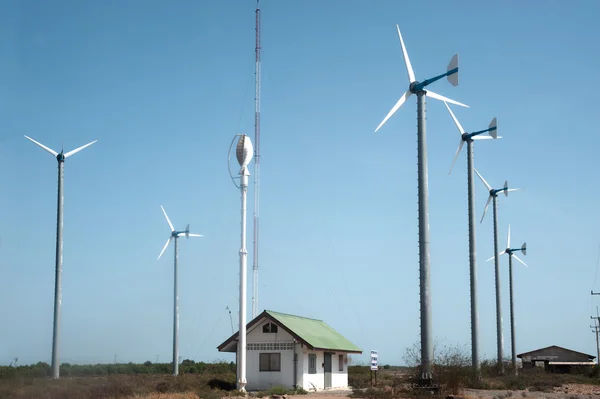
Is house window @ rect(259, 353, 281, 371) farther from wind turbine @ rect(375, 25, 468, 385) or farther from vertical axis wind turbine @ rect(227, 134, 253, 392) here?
wind turbine @ rect(375, 25, 468, 385)

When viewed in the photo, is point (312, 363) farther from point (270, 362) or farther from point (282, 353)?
point (270, 362)

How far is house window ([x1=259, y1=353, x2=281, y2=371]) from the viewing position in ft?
138

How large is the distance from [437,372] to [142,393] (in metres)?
13.7

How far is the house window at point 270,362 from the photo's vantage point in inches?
1657

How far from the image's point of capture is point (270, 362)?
42375 mm

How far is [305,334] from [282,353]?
6.01 ft

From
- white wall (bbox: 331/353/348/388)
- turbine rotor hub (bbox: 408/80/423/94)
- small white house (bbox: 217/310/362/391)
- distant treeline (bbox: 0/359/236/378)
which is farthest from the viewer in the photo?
white wall (bbox: 331/353/348/388)

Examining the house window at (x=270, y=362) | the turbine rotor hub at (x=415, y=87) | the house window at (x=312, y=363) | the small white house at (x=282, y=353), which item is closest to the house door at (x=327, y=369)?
the small white house at (x=282, y=353)

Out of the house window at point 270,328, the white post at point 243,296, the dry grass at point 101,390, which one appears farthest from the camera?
the house window at point 270,328

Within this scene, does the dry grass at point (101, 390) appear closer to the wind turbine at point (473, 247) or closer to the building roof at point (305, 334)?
the building roof at point (305, 334)

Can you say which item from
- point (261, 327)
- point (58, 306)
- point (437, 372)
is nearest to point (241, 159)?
point (261, 327)

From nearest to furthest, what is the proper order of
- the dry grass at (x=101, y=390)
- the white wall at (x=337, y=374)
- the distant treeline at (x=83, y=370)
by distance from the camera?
the dry grass at (x=101, y=390), the distant treeline at (x=83, y=370), the white wall at (x=337, y=374)

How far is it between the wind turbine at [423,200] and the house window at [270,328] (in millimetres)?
11850

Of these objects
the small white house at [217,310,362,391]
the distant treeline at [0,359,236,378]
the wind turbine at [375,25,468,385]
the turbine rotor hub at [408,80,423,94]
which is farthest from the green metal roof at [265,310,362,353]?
the turbine rotor hub at [408,80,423,94]
